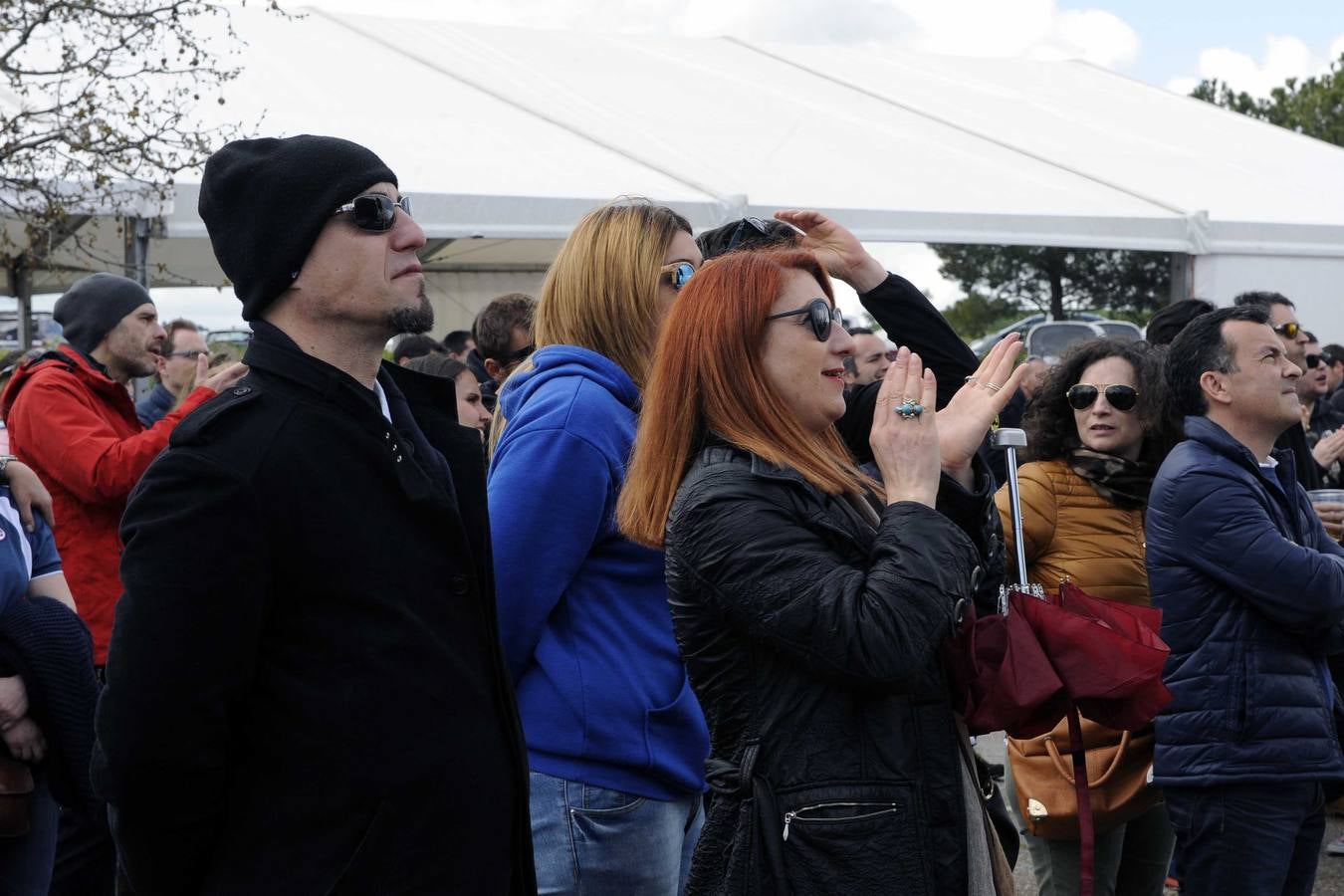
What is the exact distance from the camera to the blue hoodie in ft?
8.07

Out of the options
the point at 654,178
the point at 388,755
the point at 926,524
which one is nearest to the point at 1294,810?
the point at 926,524

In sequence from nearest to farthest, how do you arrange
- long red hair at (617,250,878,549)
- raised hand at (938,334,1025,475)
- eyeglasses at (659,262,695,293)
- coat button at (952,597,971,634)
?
1. coat button at (952,597,971,634)
2. long red hair at (617,250,878,549)
3. raised hand at (938,334,1025,475)
4. eyeglasses at (659,262,695,293)

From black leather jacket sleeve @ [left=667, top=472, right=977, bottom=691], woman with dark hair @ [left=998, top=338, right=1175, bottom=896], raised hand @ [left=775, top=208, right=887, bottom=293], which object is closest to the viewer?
black leather jacket sleeve @ [left=667, top=472, right=977, bottom=691]

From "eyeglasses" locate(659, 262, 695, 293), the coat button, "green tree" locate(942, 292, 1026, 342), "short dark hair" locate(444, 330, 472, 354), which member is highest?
"eyeglasses" locate(659, 262, 695, 293)

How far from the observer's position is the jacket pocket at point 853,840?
2.02 meters

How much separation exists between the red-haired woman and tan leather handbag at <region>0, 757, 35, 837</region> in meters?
1.56

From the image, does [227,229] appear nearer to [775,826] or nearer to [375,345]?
[375,345]

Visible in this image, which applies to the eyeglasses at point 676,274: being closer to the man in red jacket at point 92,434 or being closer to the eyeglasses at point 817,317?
the eyeglasses at point 817,317

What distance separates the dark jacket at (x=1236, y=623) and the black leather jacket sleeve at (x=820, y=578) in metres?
1.55

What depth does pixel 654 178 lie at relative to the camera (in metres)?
9.19

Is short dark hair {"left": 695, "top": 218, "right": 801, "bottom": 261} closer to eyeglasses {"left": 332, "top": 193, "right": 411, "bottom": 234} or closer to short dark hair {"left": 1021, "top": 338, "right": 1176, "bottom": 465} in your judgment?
eyeglasses {"left": 332, "top": 193, "right": 411, "bottom": 234}

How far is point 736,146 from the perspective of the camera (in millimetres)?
10586

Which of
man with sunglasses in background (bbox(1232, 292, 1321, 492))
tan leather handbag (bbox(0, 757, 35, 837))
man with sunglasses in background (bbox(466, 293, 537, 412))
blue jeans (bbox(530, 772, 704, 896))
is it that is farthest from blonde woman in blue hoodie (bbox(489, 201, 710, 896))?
man with sunglasses in background (bbox(466, 293, 537, 412))

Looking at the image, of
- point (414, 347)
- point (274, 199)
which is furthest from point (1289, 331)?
point (274, 199)
